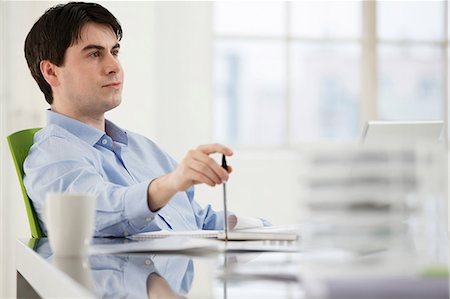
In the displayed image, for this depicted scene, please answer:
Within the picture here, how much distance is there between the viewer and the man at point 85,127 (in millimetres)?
1829

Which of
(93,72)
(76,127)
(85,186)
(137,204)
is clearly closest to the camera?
(137,204)

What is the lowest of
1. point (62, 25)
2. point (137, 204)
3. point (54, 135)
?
point (137, 204)

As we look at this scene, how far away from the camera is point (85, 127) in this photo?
2.07 metres

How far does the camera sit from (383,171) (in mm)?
499

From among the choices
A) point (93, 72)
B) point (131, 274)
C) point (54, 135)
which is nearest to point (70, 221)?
point (131, 274)

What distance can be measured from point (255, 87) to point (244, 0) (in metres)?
0.50

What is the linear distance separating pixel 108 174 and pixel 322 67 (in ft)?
9.34

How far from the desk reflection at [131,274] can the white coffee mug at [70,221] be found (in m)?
0.02

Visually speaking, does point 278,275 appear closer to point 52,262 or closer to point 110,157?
point 52,262

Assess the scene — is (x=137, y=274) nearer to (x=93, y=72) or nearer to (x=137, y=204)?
(x=137, y=204)

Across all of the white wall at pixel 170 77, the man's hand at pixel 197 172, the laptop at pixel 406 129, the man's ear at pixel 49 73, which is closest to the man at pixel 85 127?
the man's ear at pixel 49 73

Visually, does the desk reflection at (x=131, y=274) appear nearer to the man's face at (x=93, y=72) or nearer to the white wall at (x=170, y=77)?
the man's face at (x=93, y=72)

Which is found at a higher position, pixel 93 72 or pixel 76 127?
pixel 93 72

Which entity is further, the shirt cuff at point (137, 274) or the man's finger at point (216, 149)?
the man's finger at point (216, 149)
